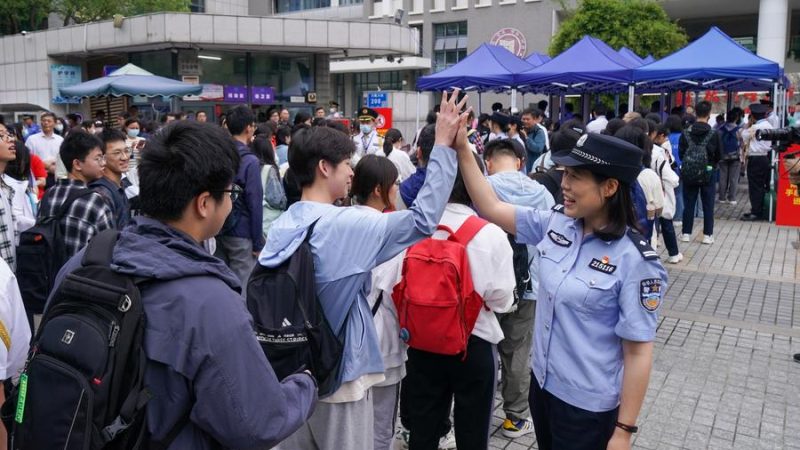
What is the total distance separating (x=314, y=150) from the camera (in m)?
2.55

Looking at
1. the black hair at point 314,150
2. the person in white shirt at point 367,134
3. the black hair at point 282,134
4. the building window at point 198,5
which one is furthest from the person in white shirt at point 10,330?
the building window at point 198,5

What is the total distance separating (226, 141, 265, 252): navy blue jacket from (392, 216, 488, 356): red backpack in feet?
9.93

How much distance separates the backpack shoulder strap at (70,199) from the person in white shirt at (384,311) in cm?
184

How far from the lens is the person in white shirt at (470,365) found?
312cm

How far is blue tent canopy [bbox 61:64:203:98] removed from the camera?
13312 millimetres

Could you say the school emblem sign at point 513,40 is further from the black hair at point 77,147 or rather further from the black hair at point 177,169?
the black hair at point 177,169

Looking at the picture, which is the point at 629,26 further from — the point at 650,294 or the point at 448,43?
the point at 448,43

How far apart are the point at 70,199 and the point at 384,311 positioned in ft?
7.03

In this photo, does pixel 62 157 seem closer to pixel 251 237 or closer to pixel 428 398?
pixel 251 237

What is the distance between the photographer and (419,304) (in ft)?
9.92

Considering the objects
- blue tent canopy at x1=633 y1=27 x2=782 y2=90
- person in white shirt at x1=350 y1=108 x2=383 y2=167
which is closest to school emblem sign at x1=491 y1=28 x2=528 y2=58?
blue tent canopy at x1=633 y1=27 x2=782 y2=90

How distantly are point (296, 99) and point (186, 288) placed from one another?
19674 millimetres

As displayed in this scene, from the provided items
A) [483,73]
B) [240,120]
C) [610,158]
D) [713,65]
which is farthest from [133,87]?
[610,158]

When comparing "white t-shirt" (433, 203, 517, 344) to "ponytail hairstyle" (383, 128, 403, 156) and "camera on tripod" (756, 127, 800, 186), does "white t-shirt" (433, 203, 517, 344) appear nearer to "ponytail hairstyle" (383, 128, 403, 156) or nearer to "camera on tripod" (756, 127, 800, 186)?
"camera on tripod" (756, 127, 800, 186)
